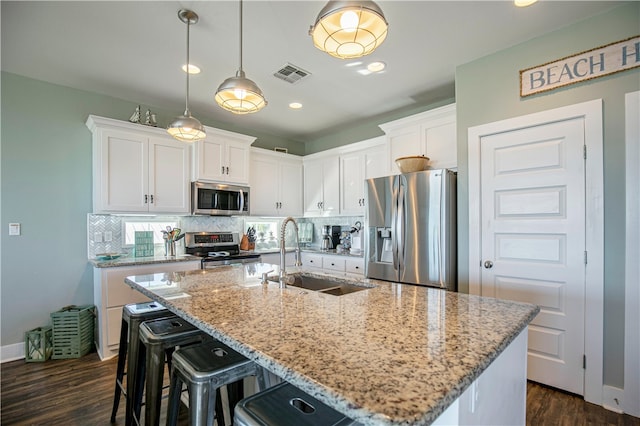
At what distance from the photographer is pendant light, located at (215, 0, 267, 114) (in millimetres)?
1706

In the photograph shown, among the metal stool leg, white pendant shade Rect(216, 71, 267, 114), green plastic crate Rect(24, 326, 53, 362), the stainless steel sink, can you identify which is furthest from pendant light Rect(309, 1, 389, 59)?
green plastic crate Rect(24, 326, 53, 362)

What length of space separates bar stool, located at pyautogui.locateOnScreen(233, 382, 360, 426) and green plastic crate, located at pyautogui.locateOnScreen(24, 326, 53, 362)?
9.76ft

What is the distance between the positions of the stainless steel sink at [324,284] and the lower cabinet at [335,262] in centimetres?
142

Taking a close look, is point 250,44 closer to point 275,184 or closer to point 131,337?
point 131,337

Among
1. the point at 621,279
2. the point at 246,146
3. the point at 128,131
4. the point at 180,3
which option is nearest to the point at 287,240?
the point at 246,146

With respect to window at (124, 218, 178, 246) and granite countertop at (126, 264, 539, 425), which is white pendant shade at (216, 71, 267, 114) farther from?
window at (124, 218, 178, 246)

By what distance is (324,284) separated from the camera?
6.63 feet

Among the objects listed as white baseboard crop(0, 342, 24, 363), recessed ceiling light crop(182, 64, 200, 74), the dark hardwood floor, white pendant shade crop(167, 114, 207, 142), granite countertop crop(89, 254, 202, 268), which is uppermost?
recessed ceiling light crop(182, 64, 200, 74)

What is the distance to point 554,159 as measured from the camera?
2293 millimetres

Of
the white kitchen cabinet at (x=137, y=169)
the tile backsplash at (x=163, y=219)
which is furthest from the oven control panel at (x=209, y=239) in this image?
the white kitchen cabinet at (x=137, y=169)

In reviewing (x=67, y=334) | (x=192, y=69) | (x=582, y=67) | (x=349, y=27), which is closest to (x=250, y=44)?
(x=192, y=69)

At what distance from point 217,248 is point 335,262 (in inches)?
60.0

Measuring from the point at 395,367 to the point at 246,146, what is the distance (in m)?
3.79

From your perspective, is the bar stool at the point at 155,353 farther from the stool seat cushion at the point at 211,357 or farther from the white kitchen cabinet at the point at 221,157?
the white kitchen cabinet at the point at 221,157
